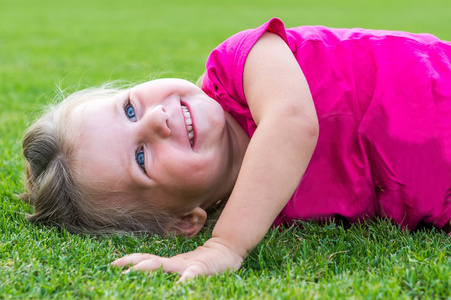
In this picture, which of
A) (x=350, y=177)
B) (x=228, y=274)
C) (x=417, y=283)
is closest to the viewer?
(x=417, y=283)

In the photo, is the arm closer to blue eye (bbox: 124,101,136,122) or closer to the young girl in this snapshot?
the young girl

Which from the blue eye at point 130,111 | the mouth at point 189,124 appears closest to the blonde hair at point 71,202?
the blue eye at point 130,111

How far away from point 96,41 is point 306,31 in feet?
25.5

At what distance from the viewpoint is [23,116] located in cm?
445

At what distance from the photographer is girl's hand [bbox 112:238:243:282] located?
1.86 meters

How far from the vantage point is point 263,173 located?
1.99 meters

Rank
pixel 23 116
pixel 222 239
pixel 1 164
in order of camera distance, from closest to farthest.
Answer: pixel 222 239
pixel 1 164
pixel 23 116

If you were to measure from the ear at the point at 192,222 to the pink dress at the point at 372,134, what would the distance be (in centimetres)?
31

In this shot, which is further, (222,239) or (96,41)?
(96,41)

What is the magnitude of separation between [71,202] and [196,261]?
734mm

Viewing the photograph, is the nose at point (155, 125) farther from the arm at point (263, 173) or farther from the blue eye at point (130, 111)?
the arm at point (263, 173)

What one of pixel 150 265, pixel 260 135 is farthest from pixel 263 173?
pixel 150 265

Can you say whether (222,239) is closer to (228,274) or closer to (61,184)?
(228,274)

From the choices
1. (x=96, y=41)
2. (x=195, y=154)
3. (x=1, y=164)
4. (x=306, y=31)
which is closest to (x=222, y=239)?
(x=195, y=154)
